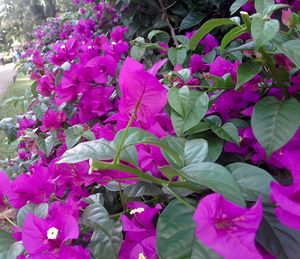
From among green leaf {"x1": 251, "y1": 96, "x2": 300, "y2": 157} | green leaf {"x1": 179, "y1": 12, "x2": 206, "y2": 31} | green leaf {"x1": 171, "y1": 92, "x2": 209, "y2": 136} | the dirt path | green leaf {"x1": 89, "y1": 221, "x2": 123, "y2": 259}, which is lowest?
the dirt path

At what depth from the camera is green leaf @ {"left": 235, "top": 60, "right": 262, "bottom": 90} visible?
537 mm

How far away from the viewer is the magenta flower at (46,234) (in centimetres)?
49

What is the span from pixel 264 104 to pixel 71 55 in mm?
846

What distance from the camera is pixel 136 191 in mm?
531

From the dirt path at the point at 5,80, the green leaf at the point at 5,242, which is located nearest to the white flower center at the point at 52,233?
the green leaf at the point at 5,242

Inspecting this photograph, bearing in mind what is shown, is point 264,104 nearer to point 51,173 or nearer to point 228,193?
point 228,193

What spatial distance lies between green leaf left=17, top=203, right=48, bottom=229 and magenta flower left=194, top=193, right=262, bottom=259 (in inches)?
11.1

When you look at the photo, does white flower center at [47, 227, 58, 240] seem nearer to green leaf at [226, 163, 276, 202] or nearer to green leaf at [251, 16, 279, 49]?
green leaf at [226, 163, 276, 202]

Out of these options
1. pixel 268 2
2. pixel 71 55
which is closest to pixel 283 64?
pixel 268 2

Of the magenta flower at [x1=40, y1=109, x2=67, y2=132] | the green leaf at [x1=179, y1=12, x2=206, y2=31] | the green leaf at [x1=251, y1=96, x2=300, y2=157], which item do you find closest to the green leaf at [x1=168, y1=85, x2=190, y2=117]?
the green leaf at [x1=251, y1=96, x2=300, y2=157]

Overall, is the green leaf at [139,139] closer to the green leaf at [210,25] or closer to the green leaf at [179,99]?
the green leaf at [179,99]

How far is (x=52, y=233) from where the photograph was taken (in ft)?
1.61

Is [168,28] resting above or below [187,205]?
below

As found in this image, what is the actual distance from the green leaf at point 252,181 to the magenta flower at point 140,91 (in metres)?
0.13
